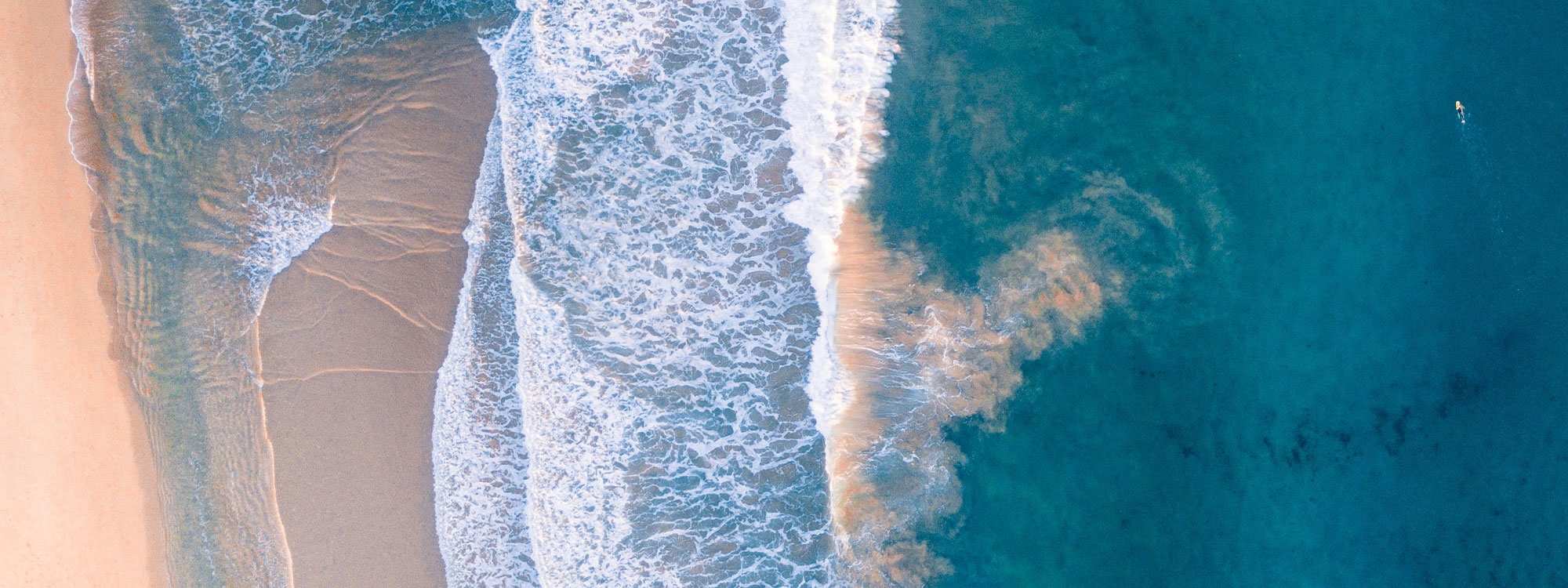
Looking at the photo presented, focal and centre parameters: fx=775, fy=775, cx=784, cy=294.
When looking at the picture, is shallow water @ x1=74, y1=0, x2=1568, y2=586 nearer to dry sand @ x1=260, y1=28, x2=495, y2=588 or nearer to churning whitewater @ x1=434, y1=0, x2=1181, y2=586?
churning whitewater @ x1=434, y1=0, x2=1181, y2=586

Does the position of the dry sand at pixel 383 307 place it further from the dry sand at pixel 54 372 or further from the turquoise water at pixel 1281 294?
the turquoise water at pixel 1281 294

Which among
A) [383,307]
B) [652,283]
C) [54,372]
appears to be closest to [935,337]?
[652,283]

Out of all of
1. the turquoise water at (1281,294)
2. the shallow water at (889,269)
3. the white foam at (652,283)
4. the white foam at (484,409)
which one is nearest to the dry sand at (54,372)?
the shallow water at (889,269)

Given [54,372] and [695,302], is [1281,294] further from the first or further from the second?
[54,372]

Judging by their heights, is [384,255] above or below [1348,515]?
above

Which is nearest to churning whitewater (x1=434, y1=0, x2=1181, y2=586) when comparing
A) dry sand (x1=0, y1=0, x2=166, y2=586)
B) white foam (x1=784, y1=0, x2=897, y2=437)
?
white foam (x1=784, y1=0, x2=897, y2=437)

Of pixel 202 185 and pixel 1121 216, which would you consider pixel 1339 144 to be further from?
pixel 202 185

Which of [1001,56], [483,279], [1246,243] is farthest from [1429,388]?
[483,279]
